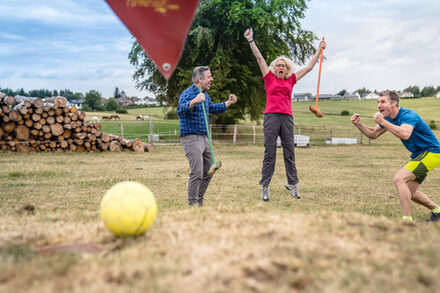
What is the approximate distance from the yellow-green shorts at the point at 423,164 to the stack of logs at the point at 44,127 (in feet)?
47.5

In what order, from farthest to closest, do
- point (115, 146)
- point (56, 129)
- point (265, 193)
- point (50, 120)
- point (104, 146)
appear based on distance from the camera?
point (115, 146), point (104, 146), point (56, 129), point (50, 120), point (265, 193)

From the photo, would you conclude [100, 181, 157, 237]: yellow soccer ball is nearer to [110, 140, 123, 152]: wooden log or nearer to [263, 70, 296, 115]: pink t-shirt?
[263, 70, 296, 115]: pink t-shirt

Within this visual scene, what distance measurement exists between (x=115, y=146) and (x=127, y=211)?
1466cm

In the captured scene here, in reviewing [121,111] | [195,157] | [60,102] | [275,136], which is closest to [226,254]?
[195,157]

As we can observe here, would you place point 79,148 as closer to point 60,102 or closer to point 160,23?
point 60,102

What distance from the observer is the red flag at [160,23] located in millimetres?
3822

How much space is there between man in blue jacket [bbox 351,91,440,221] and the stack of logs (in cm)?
1395

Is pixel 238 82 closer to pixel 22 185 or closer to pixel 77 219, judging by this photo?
pixel 22 185

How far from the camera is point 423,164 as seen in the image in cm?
533

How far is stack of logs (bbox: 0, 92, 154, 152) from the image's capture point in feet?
51.8

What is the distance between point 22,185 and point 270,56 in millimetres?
Answer: 18604

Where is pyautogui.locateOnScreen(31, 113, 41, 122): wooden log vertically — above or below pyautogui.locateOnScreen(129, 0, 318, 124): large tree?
below

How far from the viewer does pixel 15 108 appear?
1584cm

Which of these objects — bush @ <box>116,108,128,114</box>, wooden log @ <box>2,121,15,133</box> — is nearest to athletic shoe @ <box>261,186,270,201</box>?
wooden log @ <box>2,121,15,133</box>
